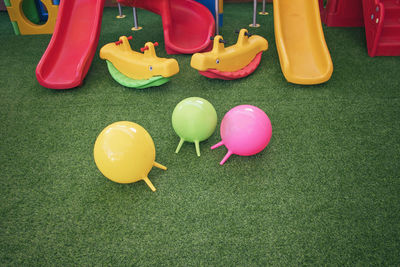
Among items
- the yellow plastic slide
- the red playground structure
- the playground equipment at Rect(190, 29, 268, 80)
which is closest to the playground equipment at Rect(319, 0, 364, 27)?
the red playground structure

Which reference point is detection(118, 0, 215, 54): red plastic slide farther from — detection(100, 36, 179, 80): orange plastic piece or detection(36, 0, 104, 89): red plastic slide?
detection(100, 36, 179, 80): orange plastic piece

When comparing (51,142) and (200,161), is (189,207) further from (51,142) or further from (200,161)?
(51,142)

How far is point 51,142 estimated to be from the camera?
202 cm

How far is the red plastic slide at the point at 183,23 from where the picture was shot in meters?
3.15

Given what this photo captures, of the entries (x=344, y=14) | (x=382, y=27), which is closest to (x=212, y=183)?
(x=382, y=27)

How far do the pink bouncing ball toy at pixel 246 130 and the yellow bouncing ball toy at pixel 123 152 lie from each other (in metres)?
0.47

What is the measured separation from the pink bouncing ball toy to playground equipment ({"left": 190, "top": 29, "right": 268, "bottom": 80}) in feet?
2.80

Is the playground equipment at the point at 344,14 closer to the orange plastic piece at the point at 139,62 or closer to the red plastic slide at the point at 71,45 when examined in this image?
the orange plastic piece at the point at 139,62

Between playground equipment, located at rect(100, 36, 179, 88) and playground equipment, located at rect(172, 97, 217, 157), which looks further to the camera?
playground equipment, located at rect(100, 36, 179, 88)

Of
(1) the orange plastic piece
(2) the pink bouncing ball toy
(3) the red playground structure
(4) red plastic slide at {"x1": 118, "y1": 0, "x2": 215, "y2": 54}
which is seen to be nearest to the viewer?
(2) the pink bouncing ball toy

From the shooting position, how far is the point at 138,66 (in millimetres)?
2498

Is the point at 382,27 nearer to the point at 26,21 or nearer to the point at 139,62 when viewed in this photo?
the point at 139,62

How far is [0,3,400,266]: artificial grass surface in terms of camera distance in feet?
4.44

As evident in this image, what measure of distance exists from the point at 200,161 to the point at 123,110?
0.86 metres
